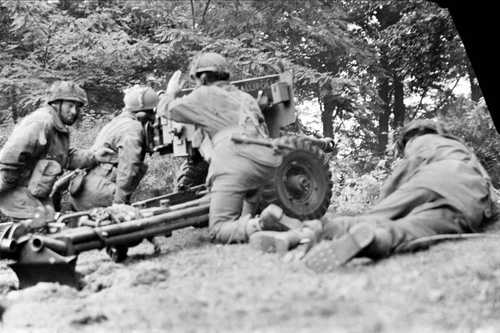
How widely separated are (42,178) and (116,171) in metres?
1.16

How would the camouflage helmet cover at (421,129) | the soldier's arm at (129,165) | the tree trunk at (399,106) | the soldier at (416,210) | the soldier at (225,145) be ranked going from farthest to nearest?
1. the tree trunk at (399,106)
2. the soldier's arm at (129,165)
3. the camouflage helmet cover at (421,129)
4. the soldier at (225,145)
5. the soldier at (416,210)

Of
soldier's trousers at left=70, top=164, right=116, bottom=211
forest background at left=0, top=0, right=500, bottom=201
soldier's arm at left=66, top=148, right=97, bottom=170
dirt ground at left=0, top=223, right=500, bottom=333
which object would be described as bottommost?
dirt ground at left=0, top=223, right=500, bottom=333

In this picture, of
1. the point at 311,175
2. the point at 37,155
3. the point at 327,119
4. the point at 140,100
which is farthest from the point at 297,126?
the point at 37,155

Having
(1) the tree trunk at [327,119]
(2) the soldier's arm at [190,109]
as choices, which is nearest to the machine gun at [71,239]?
(2) the soldier's arm at [190,109]

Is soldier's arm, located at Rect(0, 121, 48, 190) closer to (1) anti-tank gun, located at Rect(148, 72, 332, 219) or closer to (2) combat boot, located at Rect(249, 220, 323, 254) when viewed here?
(1) anti-tank gun, located at Rect(148, 72, 332, 219)

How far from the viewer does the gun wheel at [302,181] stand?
7.05 meters

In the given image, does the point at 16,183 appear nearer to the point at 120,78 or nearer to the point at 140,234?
the point at 140,234

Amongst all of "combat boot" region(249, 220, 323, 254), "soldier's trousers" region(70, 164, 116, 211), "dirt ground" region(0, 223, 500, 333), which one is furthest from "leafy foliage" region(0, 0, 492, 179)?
"dirt ground" region(0, 223, 500, 333)

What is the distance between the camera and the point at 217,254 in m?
5.96

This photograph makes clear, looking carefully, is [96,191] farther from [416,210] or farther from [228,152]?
[416,210]

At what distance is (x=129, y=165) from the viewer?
8469 millimetres

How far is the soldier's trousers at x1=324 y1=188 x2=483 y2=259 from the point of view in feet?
17.5

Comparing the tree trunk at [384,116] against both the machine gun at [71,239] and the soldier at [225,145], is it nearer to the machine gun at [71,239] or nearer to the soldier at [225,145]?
the soldier at [225,145]

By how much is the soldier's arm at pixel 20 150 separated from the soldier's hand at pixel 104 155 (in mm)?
981
